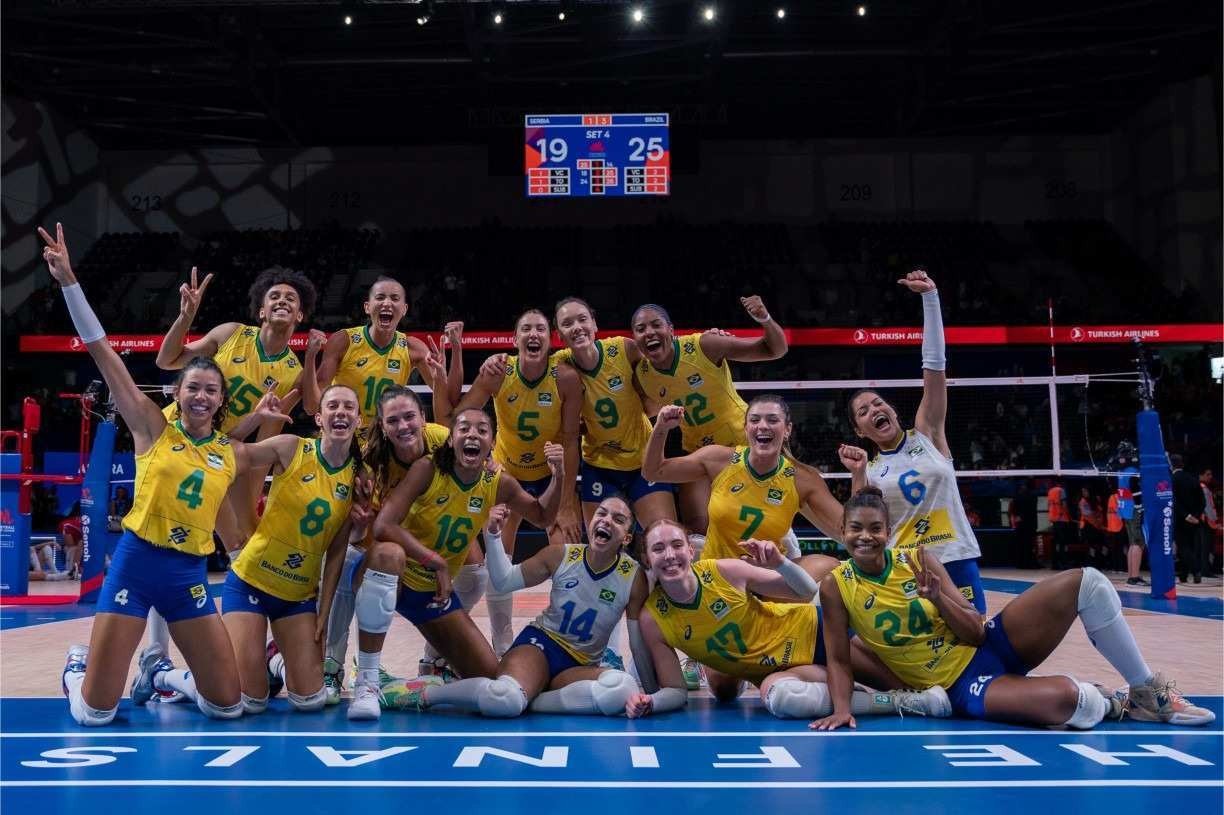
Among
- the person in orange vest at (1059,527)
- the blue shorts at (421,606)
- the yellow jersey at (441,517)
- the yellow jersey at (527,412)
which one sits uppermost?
the yellow jersey at (527,412)

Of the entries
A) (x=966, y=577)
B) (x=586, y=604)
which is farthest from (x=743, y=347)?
(x=586, y=604)

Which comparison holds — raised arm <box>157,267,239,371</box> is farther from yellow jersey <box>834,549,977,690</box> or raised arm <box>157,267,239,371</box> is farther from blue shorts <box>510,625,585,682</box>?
yellow jersey <box>834,549,977,690</box>

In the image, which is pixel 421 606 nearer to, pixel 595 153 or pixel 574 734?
pixel 574 734

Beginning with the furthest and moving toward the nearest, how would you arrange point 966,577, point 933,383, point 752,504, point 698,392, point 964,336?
1. point 964,336
2. point 698,392
3. point 933,383
4. point 752,504
5. point 966,577

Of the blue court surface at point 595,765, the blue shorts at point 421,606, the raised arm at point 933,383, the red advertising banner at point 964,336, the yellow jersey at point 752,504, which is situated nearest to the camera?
the blue court surface at point 595,765

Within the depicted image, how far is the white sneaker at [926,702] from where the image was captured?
4715 mm

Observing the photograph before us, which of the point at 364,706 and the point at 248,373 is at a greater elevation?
the point at 248,373

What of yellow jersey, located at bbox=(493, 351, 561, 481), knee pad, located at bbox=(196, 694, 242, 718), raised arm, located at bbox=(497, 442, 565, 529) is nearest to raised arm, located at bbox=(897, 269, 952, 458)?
raised arm, located at bbox=(497, 442, 565, 529)

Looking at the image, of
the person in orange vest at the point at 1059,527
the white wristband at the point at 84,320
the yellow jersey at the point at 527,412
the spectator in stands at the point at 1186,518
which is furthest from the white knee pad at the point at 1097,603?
the person in orange vest at the point at 1059,527

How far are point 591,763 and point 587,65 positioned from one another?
18782 millimetres

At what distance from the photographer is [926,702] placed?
15.6 ft

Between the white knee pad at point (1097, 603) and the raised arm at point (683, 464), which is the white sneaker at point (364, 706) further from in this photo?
the white knee pad at point (1097, 603)

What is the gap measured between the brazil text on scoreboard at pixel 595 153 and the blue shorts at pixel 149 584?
12.7 m

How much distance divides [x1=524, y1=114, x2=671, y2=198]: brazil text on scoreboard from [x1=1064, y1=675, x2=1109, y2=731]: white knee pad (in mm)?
13209
